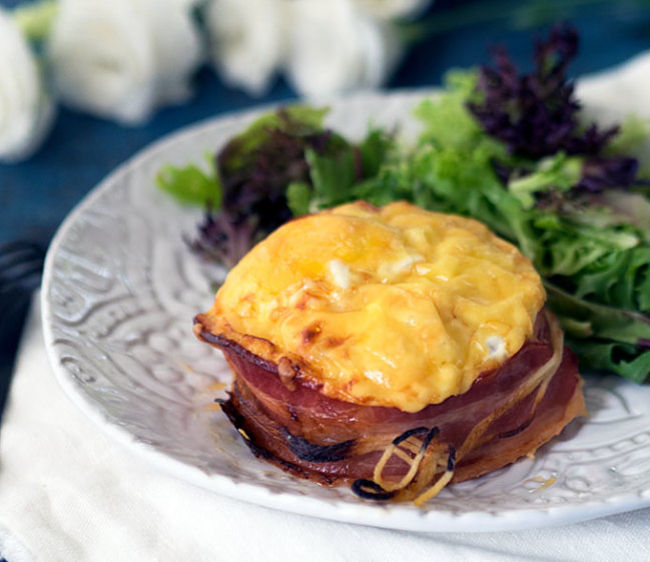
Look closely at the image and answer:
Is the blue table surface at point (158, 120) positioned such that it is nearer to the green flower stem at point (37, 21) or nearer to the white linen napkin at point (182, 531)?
the green flower stem at point (37, 21)

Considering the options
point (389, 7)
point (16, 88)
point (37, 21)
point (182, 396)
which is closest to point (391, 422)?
point (182, 396)

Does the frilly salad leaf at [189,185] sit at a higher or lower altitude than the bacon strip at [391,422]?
lower

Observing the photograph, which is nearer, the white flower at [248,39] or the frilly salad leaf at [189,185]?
the frilly salad leaf at [189,185]

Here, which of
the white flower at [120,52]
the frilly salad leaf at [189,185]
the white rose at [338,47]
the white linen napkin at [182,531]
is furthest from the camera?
the white rose at [338,47]

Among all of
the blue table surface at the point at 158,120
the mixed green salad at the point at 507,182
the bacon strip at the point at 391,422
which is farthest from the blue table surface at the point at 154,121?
the bacon strip at the point at 391,422

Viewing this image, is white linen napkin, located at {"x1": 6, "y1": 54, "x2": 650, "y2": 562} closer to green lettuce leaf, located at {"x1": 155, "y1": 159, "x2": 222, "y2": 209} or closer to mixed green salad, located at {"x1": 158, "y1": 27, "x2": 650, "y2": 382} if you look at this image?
mixed green salad, located at {"x1": 158, "y1": 27, "x2": 650, "y2": 382}

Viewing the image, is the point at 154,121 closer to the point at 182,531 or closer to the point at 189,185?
the point at 189,185
